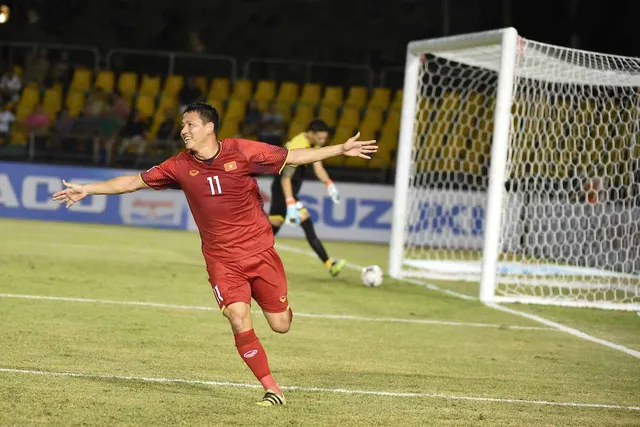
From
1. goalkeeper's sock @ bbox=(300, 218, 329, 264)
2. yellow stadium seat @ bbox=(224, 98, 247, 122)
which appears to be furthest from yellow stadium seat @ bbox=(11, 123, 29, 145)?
goalkeeper's sock @ bbox=(300, 218, 329, 264)

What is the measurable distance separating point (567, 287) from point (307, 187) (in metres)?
7.70

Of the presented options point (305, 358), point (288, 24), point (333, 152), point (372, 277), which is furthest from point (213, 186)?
point (288, 24)

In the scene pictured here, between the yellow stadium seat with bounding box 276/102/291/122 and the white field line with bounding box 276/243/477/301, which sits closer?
the white field line with bounding box 276/243/477/301

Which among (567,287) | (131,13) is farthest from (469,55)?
(131,13)

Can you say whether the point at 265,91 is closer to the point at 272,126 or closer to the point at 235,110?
the point at 235,110

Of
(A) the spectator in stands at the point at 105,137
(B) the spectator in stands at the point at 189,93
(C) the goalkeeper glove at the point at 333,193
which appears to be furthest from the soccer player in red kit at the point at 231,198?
(B) the spectator in stands at the point at 189,93

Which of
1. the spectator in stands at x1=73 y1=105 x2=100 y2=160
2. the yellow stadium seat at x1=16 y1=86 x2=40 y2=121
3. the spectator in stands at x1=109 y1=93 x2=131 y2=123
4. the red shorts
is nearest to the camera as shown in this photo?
the red shorts

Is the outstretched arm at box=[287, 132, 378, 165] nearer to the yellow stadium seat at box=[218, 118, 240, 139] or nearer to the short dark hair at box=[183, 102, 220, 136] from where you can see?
the short dark hair at box=[183, 102, 220, 136]

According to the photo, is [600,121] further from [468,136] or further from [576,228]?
[468,136]

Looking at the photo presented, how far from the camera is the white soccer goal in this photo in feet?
42.0

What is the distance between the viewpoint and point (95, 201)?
71.8 feet

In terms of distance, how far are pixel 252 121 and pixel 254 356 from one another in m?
16.6

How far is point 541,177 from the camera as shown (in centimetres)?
1681

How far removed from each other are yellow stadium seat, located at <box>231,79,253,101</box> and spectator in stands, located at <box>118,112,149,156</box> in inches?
97.4
